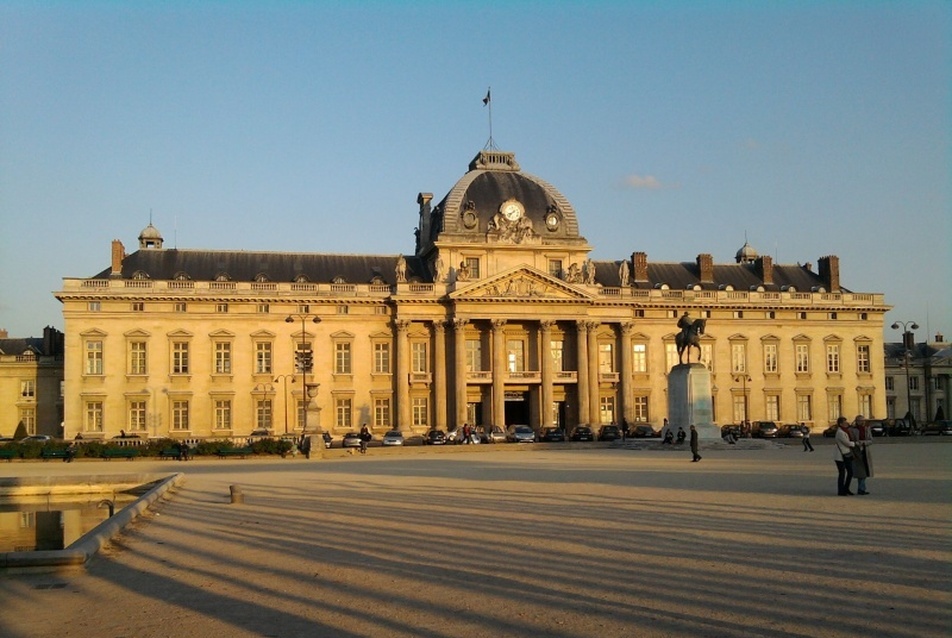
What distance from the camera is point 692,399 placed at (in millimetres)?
50000

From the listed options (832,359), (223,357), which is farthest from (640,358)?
(223,357)

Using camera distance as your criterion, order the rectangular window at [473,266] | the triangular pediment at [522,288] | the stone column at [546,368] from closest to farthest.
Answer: the triangular pediment at [522,288] → the stone column at [546,368] → the rectangular window at [473,266]

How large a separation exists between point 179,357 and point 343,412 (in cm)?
1219

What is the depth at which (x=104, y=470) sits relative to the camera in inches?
1535

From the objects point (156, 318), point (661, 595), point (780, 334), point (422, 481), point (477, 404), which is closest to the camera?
point (661, 595)

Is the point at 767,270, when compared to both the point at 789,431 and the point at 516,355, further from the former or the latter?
the point at 516,355

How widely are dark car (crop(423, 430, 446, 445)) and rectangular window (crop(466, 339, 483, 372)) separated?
351 inches

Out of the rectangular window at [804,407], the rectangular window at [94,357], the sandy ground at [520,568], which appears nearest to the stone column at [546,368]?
the rectangular window at [804,407]

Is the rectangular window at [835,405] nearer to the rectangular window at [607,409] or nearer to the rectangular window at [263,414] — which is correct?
the rectangular window at [607,409]

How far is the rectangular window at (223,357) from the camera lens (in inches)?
2744

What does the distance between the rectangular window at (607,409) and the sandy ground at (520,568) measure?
4991 cm

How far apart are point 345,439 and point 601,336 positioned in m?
22.7

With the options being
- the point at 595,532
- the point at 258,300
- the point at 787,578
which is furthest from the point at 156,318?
the point at 787,578

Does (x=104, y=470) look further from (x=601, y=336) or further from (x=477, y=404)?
(x=601, y=336)
